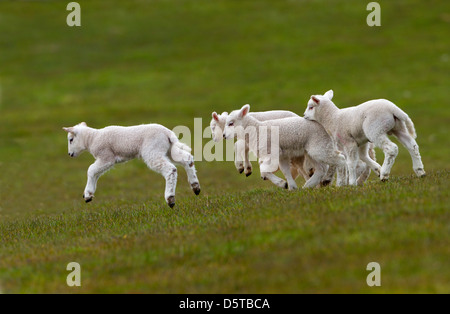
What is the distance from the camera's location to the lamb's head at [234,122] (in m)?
15.0

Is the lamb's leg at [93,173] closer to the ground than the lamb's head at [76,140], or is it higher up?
closer to the ground

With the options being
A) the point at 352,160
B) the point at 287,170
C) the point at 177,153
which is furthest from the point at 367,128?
the point at 177,153

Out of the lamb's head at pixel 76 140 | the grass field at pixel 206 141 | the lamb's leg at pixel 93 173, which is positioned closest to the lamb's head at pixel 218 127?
the grass field at pixel 206 141

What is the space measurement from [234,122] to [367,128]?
305 cm

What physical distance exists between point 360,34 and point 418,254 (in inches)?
1905

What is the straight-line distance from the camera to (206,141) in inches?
1362

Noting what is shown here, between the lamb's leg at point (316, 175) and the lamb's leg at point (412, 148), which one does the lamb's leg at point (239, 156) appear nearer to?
the lamb's leg at point (316, 175)

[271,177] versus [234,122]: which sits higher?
[234,122]

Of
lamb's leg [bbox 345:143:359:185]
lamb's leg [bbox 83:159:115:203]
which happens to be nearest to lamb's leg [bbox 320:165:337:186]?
lamb's leg [bbox 345:143:359:185]

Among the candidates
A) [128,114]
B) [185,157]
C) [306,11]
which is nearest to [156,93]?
[128,114]

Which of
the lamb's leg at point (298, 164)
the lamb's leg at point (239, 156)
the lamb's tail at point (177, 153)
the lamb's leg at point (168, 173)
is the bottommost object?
the lamb's leg at point (168, 173)

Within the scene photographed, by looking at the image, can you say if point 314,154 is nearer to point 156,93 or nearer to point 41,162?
point 41,162

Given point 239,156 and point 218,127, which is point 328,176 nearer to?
point 239,156

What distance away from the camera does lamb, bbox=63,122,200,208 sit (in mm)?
13773
